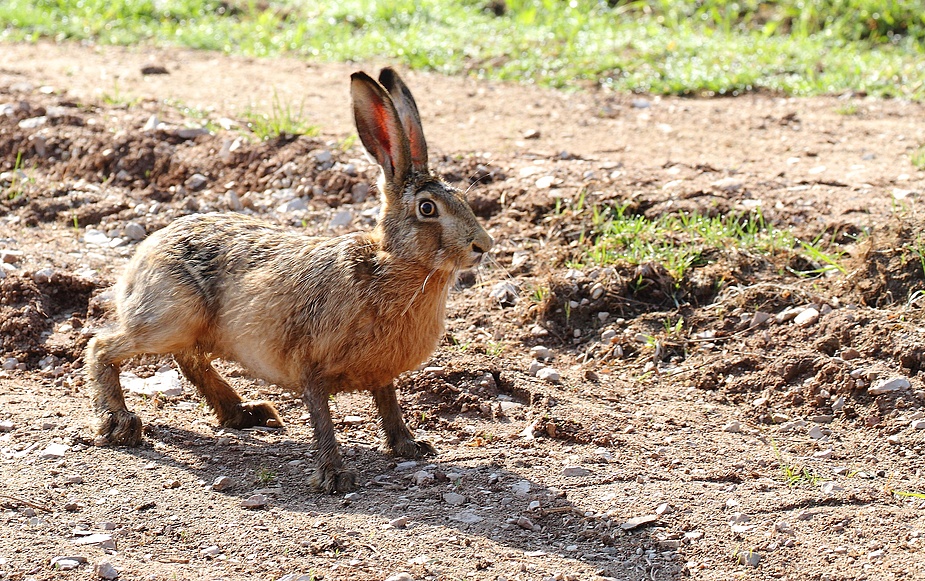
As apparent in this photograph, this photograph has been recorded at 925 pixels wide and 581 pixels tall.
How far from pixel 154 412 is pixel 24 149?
334 centimetres

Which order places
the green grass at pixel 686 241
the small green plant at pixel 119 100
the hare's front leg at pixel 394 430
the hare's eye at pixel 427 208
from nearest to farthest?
the hare's eye at pixel 427 208 → the hare's front leg at pixel 394 430 → the green grass at pixel 686 241 → the small green plant at pixel 119 100

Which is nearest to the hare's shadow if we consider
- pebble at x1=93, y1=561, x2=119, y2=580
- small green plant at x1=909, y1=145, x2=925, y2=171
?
pebble at x1=93, y1=561, x2=119, y2=580

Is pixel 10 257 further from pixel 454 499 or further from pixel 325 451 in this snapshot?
pixel 454 499

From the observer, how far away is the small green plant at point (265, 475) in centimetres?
468

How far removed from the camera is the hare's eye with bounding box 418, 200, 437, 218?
4.52 meters

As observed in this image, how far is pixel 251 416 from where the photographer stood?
5.27 meters

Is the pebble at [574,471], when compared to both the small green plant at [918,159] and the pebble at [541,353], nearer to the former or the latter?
the pebble at [541,353]

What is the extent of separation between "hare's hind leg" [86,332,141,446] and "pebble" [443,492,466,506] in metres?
1.41

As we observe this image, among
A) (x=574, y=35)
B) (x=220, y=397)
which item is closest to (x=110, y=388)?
(x=220, y=397)

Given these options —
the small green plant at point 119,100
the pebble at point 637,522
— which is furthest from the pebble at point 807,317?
the small green plant at point 119,100

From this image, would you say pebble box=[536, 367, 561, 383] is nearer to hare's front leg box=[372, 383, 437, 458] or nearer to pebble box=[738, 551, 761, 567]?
hare's front leg box=[372, 383, 437, 458]

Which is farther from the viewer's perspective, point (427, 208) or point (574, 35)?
point (574, 35)

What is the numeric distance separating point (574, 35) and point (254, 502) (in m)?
6.96

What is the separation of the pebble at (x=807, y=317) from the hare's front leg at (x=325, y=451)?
2427 mm
